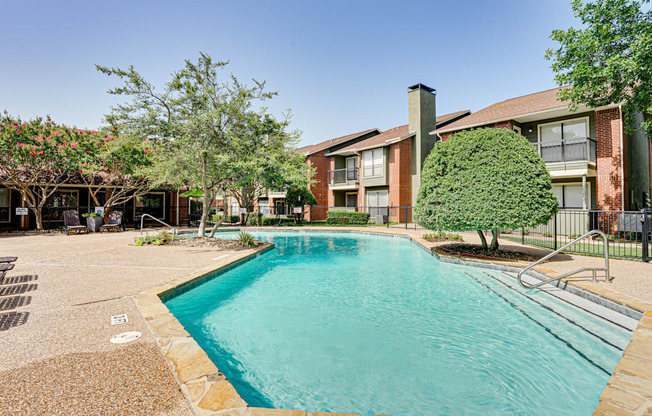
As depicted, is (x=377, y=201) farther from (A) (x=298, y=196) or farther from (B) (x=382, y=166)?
(A) (x=298, y=196)

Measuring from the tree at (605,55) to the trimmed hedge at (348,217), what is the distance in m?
14.0

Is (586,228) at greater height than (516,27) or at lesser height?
lesser

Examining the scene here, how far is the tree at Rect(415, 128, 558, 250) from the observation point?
766 cm

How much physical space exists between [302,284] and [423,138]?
1867 centimetres

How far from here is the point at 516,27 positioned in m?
12.5

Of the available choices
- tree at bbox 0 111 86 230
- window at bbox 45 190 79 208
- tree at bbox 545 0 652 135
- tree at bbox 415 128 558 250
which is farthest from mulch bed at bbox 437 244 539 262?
window at bbox 45 190 79 208

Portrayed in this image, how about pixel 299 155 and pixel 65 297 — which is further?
pixel 299 155

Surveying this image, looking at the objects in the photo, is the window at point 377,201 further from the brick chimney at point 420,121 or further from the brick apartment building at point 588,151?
the brick apartment building at point 588,151

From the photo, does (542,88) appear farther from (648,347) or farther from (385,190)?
(648,347)

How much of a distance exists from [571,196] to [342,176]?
16467 millimetres

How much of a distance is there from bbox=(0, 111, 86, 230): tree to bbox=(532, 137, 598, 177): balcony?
81.2 feet

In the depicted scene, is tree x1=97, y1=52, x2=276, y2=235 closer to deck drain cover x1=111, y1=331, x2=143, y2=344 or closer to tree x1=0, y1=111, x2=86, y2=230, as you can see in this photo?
tree x1=0, y1=111, x2=86, y2=230

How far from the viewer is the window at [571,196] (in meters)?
14.5

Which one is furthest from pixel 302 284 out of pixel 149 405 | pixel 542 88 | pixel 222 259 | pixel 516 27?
pixel 542 88
